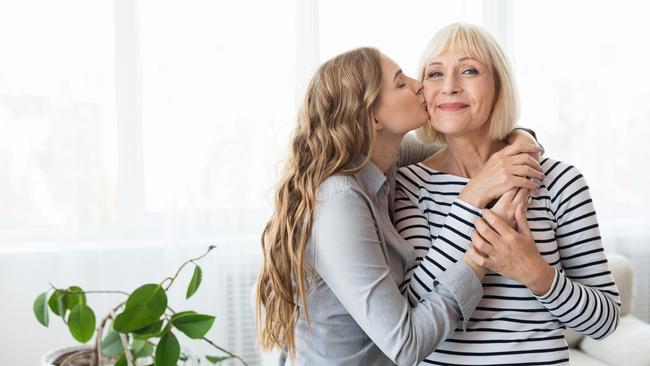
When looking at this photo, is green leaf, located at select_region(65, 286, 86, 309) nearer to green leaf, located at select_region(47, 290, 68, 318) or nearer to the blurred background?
green leaf, located at select_region(47, 290, 68, 318)

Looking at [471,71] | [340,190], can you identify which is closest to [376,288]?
[340,190]

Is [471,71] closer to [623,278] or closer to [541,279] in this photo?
[541,279]

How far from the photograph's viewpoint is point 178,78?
3.14m

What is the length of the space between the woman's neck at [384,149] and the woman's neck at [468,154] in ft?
0.49

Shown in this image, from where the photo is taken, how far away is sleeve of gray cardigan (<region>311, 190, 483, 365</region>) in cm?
130

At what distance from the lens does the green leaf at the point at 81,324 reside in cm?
176

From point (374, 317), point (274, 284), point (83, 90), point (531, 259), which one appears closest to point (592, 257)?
point (531, 259)

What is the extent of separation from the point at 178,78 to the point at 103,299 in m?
0.99

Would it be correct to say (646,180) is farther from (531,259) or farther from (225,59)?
(531,259)

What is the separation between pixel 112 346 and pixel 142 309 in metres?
0.24

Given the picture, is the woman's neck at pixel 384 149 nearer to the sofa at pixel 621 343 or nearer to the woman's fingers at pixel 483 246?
the woman's fingers at pixel 483 246

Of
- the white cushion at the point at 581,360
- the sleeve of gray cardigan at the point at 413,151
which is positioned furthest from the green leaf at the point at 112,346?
the white cushion at the point at 581,360

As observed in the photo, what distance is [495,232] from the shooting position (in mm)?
1371

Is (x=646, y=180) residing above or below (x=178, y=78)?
below
